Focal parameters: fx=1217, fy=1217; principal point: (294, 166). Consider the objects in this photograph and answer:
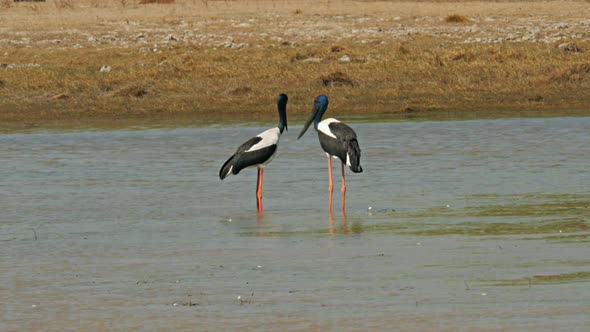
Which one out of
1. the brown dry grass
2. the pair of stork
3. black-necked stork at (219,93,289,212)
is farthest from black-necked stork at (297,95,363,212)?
the brown dry grass

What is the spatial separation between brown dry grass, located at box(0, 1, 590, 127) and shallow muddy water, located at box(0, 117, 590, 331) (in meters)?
4.97

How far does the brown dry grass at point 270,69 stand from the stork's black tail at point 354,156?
30.1ft

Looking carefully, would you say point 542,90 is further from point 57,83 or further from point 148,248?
point 148,248

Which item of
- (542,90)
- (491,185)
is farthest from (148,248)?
(542,90)

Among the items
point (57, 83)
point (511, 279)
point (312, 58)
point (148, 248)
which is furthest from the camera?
point (312, 58)

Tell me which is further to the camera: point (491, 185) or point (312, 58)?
point (312, 58)

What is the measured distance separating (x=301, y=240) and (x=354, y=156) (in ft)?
6.10

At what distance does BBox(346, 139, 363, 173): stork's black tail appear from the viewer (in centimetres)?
1038

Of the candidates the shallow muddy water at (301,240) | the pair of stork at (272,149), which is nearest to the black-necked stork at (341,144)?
the pair of stork at (272,149)

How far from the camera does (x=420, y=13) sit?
40875 mm

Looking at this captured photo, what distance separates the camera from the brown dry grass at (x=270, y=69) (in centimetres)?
2055

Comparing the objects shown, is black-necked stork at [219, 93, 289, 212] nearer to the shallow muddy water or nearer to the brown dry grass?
the shallow muddy water

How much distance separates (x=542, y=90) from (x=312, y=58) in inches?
240

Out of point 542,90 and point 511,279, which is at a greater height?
point 511,279
